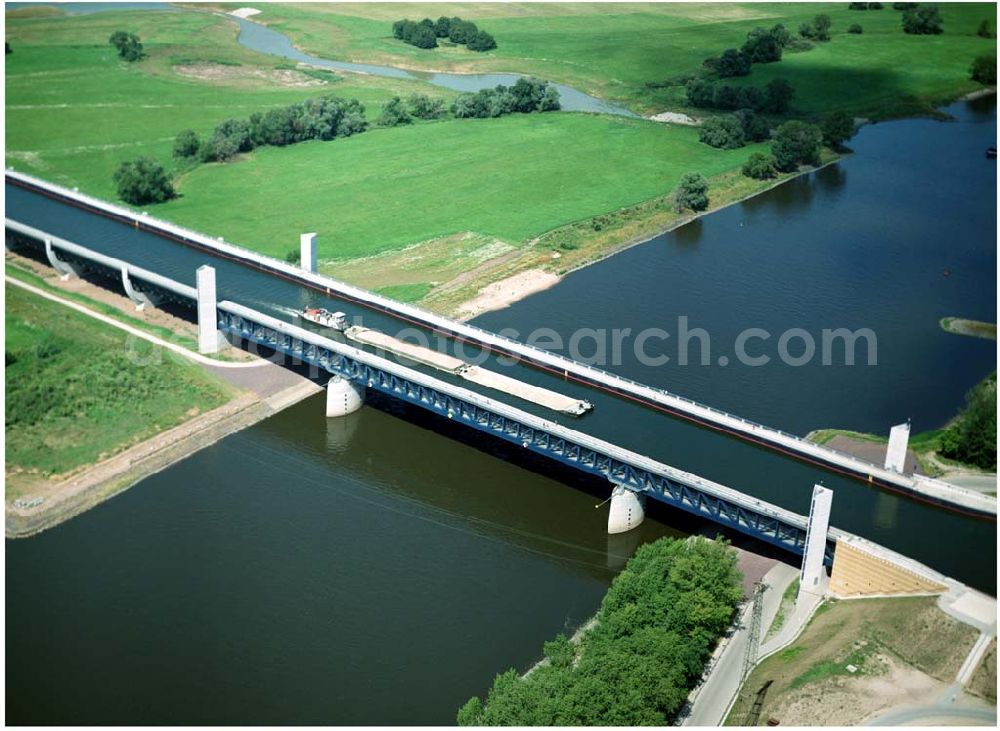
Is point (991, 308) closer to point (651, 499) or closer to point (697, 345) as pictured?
point (697, 345)

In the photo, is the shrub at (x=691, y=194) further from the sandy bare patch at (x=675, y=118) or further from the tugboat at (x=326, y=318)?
the tugboat at (x=326, y=318)

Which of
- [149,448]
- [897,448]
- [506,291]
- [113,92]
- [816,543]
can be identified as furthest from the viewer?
[113,92]

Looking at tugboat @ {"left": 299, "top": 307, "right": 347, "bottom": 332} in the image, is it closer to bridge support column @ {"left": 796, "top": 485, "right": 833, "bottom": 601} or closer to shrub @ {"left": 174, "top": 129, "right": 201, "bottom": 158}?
bridge support column @ {"left": 796, "top": 485, "right": 833, "bottom": 601}

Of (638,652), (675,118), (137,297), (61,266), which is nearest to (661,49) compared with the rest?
(675,118)

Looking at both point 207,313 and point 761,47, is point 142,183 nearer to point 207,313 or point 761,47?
point 207,313

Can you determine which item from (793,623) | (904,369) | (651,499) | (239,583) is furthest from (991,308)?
(239,583)

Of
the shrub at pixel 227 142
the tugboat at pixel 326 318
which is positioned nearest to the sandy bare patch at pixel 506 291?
the tugboat at pixel 326 318
